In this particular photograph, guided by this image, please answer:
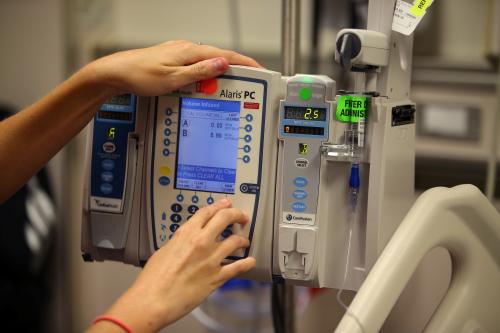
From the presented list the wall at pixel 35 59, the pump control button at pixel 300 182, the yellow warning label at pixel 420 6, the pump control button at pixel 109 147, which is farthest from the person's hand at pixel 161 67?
the wall at pixel 35 59

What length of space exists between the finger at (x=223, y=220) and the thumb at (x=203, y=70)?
23cm

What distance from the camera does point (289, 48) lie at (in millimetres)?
1472

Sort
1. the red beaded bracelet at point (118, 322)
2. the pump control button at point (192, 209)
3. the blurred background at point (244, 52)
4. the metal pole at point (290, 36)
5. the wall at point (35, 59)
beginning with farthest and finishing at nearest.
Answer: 1. the wall at point (35, 59)
2. the blurred background at point (244, 52)
3. the metal pole at point (290, 36)
4. the pump control button at point (192, 209)
5. the red beaded bracelet at point (118, 322)

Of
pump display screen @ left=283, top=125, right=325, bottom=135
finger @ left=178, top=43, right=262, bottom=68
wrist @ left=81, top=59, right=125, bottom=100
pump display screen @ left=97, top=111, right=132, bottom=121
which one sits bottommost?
pump display screen @ left=283, top=125, right=325, bottom=135

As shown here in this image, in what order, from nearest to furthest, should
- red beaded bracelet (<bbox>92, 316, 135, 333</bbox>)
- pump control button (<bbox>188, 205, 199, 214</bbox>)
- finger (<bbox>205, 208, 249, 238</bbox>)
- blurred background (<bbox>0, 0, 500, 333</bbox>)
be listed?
red beaded bracelet (<bbox>92, 316, 135, 333</bbox>) < finger (<bbox>205, 208, 249, 238</bbox>) < pump control button (<bbox>188, 205, 199, 214</bbox>) < blurred background (<bbox>0, 0, 500, 333</bbox>)

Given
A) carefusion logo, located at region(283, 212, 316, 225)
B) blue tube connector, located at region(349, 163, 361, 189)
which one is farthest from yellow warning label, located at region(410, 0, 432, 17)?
carefusion logo, located at region(283, 212, 316, 225)

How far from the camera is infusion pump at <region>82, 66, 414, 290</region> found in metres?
1.14

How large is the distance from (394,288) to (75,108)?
2.14 ft

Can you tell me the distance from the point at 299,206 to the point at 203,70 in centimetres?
28

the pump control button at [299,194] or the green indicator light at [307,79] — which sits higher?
the green indicator light at [307,79]

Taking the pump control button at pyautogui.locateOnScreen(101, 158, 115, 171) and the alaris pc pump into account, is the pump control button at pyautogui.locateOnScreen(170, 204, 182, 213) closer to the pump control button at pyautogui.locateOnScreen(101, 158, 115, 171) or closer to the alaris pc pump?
the alaris pc pump

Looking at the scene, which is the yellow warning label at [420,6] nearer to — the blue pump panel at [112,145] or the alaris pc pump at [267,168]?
the alaris pc pump at [267,168]

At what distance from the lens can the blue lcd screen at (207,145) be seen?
1.18m

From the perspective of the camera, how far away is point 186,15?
8.70ft
